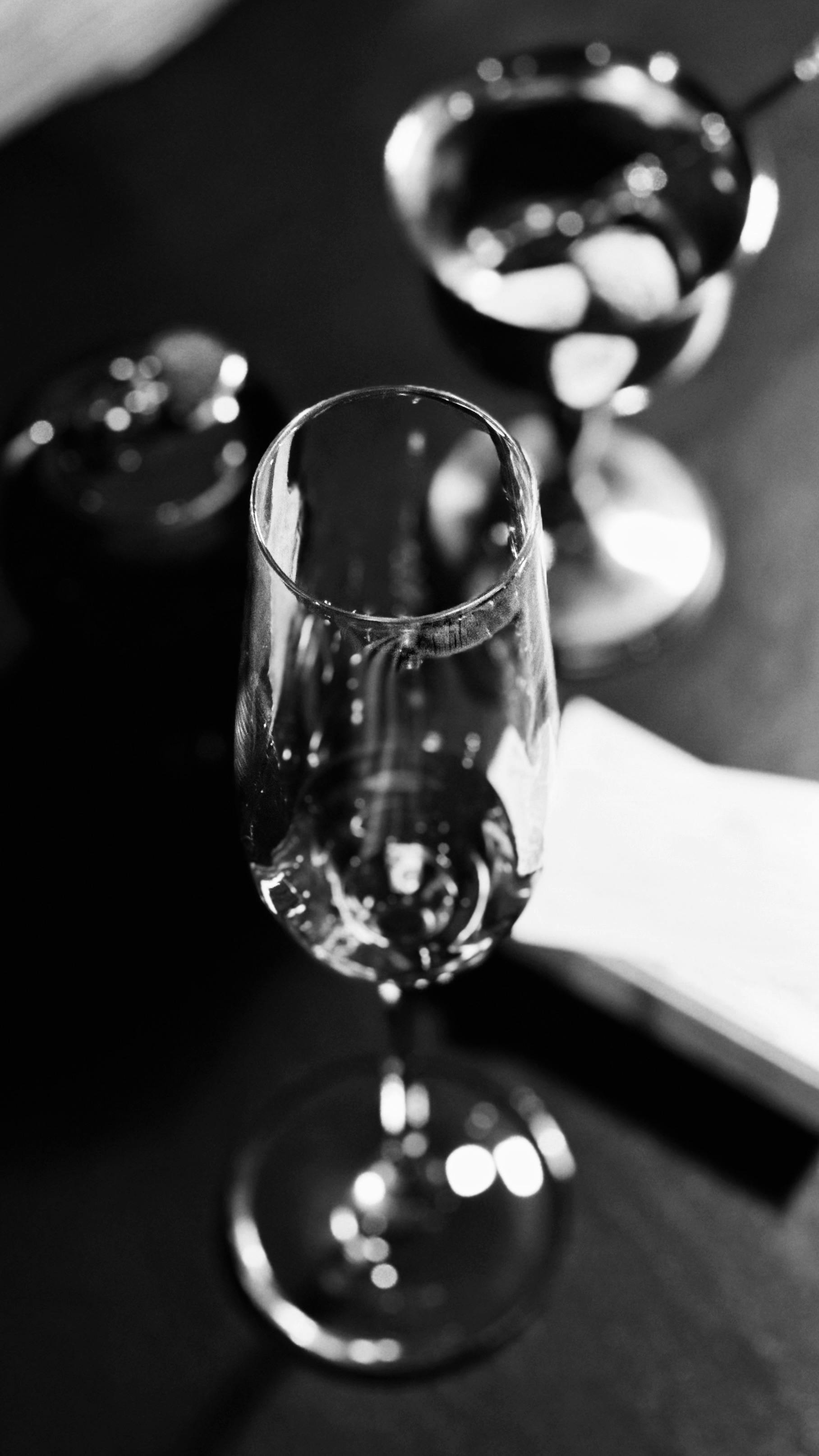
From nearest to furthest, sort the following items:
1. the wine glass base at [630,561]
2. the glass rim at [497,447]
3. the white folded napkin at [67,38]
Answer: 1. the glass rim at [497,447]
2. the wine glass base at [630,561]
3. the white folded napkin at [67,38]

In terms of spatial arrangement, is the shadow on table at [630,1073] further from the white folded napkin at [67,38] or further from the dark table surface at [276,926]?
the white folded napkin at [67,38]

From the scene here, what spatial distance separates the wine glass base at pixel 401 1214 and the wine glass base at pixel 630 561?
0.16 m

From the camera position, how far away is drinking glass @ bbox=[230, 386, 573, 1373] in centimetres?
37

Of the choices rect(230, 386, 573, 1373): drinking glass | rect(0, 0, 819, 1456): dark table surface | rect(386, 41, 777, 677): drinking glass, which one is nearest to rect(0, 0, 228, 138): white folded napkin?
rect(0, 0, 819, 1456): dark table surface

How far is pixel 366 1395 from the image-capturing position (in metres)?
0.48

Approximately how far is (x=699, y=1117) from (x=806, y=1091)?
0.03 metres

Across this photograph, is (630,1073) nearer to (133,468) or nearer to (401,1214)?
(401,1214)

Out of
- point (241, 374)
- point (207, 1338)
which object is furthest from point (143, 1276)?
point (241, 374)

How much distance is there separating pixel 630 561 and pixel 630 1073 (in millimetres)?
195

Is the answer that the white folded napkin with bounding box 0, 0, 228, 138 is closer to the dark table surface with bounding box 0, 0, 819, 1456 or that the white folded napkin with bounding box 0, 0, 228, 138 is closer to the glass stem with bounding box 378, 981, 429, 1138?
the dark table surface with bounding box 0, 0, 819, 1456

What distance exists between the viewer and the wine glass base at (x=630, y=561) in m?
0.59

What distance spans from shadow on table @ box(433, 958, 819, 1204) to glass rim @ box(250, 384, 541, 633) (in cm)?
21

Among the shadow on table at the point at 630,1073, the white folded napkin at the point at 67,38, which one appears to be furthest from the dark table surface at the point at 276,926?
the white folded napkin at the point at 67,38

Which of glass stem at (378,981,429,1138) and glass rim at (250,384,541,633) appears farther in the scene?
glass stem at (378,981,429,1138)
